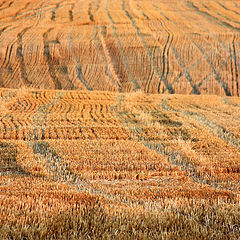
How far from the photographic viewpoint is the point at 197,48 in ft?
70.8

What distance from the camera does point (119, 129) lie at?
9.22 metres

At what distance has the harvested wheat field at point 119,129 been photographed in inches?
152

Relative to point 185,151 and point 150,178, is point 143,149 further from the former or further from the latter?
point 150,178

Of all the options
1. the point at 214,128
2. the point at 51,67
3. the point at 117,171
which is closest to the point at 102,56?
the point at 51,67

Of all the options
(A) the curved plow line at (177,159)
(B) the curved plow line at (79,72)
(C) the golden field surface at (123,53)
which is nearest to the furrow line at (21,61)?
(C) the golden field surface at (123,53)

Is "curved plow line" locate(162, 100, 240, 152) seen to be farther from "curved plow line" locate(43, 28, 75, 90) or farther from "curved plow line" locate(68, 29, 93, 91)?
"curved plow line" locate(43, 28, 75, 90)

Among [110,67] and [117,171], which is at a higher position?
[117,171]

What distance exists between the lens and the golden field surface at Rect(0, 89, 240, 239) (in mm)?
3688

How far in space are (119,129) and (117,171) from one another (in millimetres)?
3233

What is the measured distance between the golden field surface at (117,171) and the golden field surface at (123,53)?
6.28 meters

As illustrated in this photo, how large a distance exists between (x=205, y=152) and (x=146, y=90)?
11307 mm

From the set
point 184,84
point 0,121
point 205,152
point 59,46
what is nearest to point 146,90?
point 184,84

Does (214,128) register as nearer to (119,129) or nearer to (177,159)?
(119,129)

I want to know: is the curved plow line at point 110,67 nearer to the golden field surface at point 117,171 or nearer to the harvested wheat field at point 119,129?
the harvested wheat field at point 119,129
